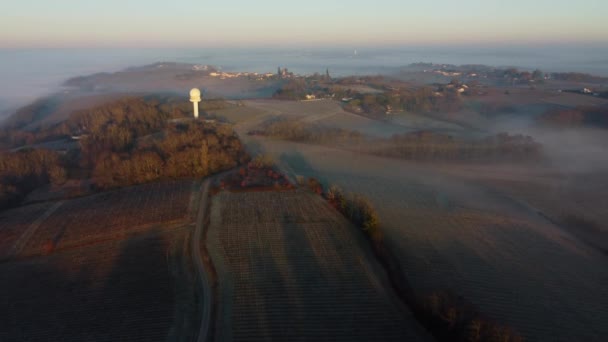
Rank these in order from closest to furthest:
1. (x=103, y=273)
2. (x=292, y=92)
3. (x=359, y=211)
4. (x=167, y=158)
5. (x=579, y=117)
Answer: (x=103, y=273) → (x=359, y=211) → (x=167, y=158) → (x=579, y=117) → (x=292, y=92)

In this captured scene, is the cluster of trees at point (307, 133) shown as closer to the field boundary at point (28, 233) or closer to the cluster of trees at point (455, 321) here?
the field boundary at point (28, 233)

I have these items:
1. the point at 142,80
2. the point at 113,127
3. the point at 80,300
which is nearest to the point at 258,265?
the point at 80,300

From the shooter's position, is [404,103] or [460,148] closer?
[460,148]

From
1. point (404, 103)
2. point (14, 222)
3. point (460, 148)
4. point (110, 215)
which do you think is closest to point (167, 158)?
point (110, 215)

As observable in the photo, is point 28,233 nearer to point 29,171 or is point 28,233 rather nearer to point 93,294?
point 93,294

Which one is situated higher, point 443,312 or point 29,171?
point 29,171
